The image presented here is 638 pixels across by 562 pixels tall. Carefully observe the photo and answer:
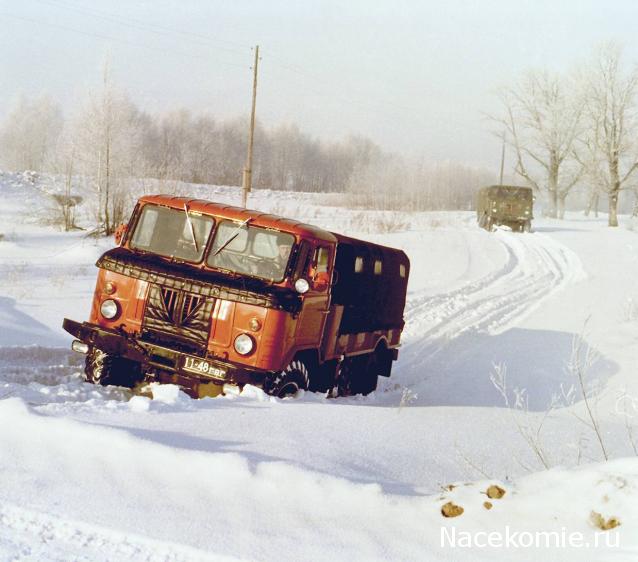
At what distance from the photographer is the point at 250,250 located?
910 centimetres

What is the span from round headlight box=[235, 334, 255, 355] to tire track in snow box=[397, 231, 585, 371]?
6.05 meters

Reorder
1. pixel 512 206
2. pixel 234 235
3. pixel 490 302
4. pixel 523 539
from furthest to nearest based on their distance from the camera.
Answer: pixel 512 206, pixel 490 302, pixel 234 235, pixel 523 539

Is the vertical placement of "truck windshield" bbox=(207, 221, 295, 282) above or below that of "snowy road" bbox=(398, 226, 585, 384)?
above

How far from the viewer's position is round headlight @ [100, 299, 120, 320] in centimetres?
877

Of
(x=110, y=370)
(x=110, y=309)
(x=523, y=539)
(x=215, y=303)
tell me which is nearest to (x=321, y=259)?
(x=215, y=303)

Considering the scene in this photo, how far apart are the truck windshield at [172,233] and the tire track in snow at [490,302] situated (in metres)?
5.79

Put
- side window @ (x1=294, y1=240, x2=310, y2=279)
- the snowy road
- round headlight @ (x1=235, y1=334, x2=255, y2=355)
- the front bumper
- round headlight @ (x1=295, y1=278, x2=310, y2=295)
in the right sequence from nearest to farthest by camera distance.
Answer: the front bumper < round headlight @ (x1=235, y1=334, x2=255, y2=355) < round headlight @ (x1=295, y1=278, x2=310, y2=295) < side window @ (x1=294, y1=240, x2=310, y2=279) < the snowy road

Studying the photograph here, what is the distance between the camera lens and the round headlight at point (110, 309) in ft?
28.8

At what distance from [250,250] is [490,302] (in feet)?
45.3

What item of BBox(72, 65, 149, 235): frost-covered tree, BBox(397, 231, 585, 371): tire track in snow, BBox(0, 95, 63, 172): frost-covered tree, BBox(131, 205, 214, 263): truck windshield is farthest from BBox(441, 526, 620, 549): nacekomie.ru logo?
BBox(0, 95, 63, 172): frost-covered tree

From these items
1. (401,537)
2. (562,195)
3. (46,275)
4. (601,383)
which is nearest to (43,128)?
(562,195)

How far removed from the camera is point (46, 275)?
20344mm

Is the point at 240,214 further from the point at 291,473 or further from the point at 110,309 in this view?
the point at 291,473

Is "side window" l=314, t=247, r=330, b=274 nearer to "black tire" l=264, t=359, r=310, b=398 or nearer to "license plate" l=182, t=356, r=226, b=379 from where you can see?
"black tire" l=264, t=359, r=310, b=398
